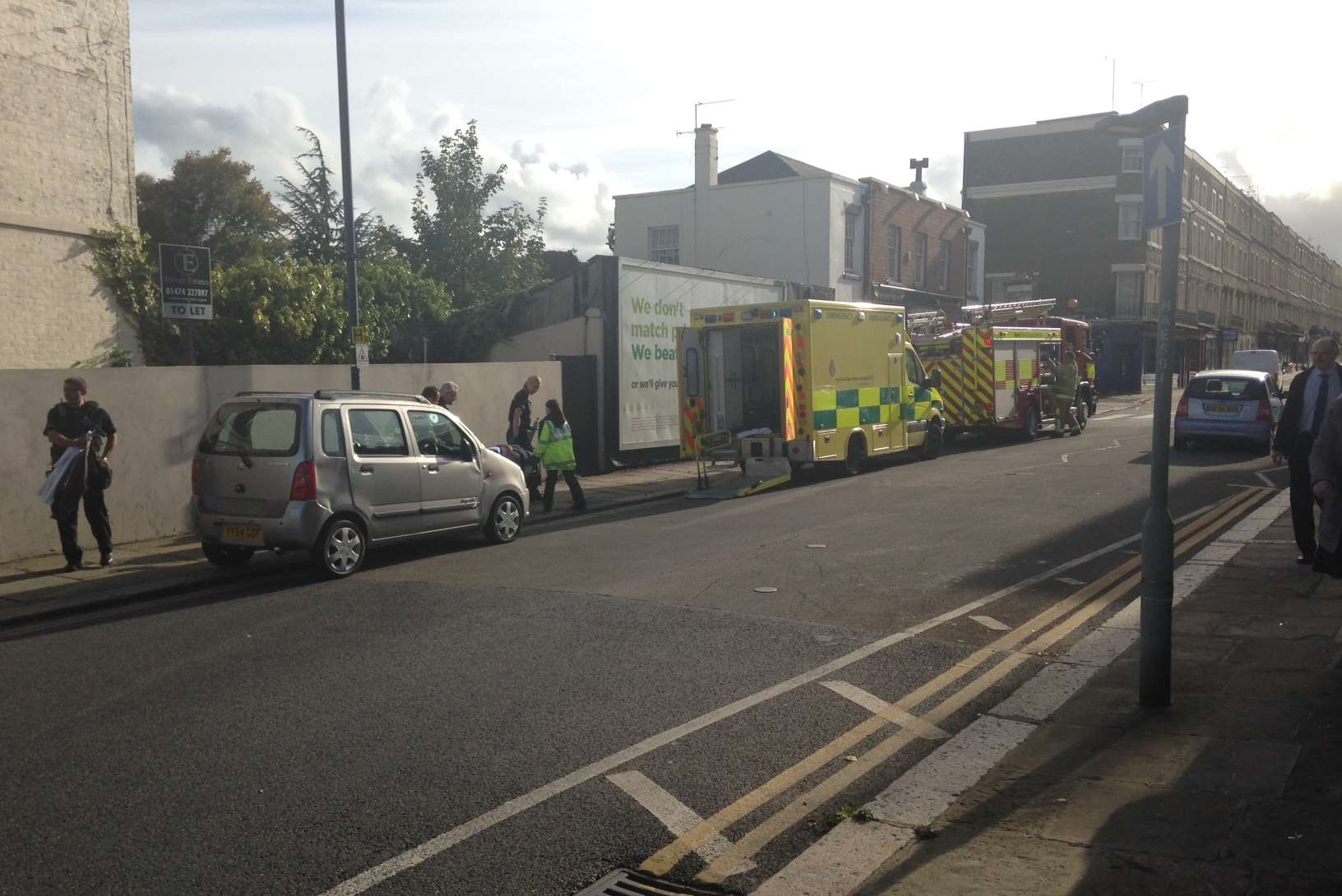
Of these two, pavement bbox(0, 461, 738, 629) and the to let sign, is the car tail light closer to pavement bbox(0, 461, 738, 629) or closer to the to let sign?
pavement bbox(0, 461, 738, 629)

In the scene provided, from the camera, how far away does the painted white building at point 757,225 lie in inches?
1260

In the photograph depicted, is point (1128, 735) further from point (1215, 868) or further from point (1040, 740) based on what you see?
point (1215, 868)

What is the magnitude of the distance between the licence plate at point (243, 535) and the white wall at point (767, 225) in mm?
22188

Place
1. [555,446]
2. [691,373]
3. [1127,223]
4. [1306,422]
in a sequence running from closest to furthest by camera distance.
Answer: [1306,422] < [555,446] < [691,373] < [1127,223]

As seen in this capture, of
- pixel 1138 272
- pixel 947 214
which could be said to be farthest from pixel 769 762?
pixel 1138 272

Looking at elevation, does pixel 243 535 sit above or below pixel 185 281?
below

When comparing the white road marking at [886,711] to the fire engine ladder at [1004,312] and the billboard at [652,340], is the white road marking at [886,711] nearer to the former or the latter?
the billboard at [652,340]

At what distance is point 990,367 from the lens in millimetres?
24234

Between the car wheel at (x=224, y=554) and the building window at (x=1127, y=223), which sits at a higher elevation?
the building window at (x=1127, y=223)

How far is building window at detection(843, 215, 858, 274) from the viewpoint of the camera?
32875 millimetres

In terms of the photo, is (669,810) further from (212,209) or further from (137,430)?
(212,209)

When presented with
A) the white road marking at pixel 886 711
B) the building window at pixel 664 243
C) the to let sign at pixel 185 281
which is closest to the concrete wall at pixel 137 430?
the to let sign at pixel 185 281

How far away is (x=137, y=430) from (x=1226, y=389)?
1841 centimetres

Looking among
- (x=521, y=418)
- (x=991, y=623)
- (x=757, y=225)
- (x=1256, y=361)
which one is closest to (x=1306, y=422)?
(x=991, y=623)
